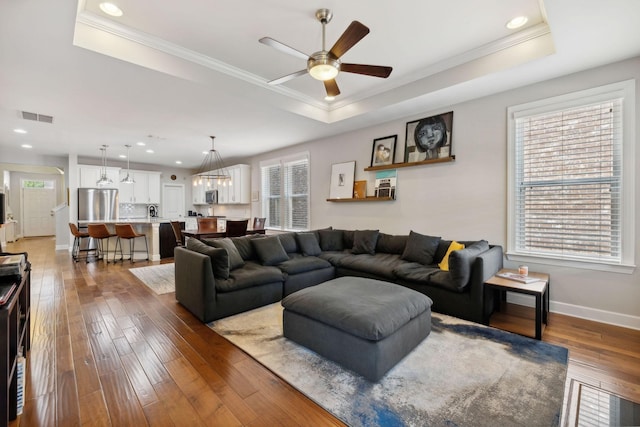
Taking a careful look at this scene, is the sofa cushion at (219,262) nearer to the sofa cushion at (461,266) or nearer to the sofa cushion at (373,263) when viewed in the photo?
the sofa cushion at (373,263)

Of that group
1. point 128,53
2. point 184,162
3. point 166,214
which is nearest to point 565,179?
point 128,53

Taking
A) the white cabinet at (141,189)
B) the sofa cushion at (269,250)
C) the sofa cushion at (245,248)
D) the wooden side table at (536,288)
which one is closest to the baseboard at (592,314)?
the wooden side table at (536,288)

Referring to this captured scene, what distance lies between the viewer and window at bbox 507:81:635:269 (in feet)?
9.51

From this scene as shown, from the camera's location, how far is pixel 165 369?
2.17m

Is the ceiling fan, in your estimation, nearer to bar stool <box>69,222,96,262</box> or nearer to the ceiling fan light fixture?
the ceiling fan light fixture

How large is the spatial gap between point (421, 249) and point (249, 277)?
234 cm

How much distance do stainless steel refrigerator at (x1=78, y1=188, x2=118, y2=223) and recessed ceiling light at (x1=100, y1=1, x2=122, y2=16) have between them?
688cm

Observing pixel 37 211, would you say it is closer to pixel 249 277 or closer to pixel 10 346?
pixel 249 277

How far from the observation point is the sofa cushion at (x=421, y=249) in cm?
387

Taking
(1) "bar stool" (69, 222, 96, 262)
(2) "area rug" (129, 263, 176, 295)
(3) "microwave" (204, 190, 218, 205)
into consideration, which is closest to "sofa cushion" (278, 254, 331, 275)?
(2) "area rug" (129, 263, 176, 295)

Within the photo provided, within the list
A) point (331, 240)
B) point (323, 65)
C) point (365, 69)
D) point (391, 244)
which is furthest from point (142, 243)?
point (365, 69)

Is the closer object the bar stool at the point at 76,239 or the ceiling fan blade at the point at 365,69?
the ceiling fan blade at the point at 365,69

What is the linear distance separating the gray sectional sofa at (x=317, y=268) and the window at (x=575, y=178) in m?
0.56

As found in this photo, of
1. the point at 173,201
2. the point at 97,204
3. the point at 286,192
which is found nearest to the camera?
the point at 286,192
